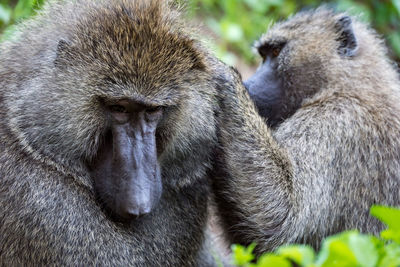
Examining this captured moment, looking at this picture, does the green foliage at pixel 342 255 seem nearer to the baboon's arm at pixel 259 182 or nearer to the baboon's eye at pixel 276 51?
the baboon's arm at pixel 259 182

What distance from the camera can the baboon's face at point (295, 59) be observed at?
465 centimetres

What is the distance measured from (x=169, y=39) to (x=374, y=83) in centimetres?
175

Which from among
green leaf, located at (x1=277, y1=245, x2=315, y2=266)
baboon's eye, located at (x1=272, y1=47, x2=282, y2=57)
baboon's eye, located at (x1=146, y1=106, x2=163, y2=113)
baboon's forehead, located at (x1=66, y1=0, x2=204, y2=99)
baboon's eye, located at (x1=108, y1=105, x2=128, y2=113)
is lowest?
baboon's eye, located at (x1=272, y1=47, x2=282, y2=57)

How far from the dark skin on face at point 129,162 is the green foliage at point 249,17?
502 cm

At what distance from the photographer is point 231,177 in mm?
3945

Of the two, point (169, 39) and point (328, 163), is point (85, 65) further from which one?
point (328, 163)

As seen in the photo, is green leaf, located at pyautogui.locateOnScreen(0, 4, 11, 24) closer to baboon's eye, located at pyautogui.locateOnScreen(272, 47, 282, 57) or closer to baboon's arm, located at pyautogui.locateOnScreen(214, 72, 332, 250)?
baboon's eye, located at pyautogui.locateOnScreen(272, 47, 282, 57)

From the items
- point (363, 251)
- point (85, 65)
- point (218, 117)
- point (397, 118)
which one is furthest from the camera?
point (397, 118)

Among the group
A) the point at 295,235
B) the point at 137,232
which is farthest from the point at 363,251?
the point at 295,235

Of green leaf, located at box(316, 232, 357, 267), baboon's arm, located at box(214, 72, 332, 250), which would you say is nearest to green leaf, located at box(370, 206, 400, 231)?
green leaf, located at box(316, 232, 357, 267)

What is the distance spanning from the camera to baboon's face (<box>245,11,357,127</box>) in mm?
4648

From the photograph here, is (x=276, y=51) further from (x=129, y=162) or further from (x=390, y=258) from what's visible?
(x=390, y=258)

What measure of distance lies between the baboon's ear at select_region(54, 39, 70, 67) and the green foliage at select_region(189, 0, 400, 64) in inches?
198

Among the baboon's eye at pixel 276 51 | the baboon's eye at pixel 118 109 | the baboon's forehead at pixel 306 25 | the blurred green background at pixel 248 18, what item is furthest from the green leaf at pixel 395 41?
the baboon's eye at pixel 118 109
